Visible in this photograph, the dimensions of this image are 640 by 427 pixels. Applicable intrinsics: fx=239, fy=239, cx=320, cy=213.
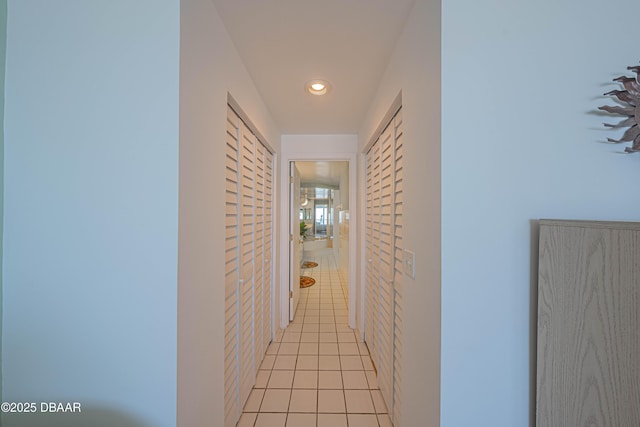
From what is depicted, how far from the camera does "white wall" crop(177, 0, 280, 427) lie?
0.84m

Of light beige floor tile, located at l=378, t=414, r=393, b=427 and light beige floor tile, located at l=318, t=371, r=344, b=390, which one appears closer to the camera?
light beige floor tile, located at l=378, t=414, r=393, b=427

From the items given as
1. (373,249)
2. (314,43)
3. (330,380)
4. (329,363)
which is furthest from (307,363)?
(314,43)

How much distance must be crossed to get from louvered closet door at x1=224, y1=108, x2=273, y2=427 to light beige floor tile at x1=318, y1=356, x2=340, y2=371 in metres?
0.53

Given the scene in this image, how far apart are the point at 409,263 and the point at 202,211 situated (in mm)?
916

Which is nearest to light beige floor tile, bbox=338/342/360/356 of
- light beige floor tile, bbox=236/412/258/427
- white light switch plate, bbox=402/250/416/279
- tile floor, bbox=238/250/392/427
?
tile floor, bbox=238/250/392/427

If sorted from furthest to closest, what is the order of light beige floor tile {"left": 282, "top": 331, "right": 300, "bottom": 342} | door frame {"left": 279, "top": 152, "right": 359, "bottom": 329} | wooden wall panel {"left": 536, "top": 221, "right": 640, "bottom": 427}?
door frame {"left": 279, "top": 152, "right": 359, "bottom": 329}
light beige floor tile {"left": 282, "top": 331, "right": 300, "bottom": 342}
wooden wall panel {"left": 536, "top": 221, "right": 640, "bottom": 427}

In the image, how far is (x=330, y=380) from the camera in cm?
191

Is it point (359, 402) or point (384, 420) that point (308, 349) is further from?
point (384, 420)

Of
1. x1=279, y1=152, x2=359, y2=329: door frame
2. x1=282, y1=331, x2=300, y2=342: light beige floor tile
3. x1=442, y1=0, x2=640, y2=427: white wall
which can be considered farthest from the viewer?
x1=279, y1=152, x2=359, y2=329: door frame

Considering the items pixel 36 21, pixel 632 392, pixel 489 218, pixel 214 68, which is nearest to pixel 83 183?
pixel 36 21

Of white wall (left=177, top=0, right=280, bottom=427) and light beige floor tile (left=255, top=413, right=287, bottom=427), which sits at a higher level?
white wall (left=177, top=0, right=280, bottom=427)

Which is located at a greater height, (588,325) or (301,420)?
(588,325)

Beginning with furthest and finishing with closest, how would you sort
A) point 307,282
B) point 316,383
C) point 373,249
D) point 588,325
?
point 307,282, point 373,249, point 316,383, point 588,325

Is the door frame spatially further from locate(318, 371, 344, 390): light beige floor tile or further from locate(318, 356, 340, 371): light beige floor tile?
locate(318, 371, 344, 390): light beige floor tile
